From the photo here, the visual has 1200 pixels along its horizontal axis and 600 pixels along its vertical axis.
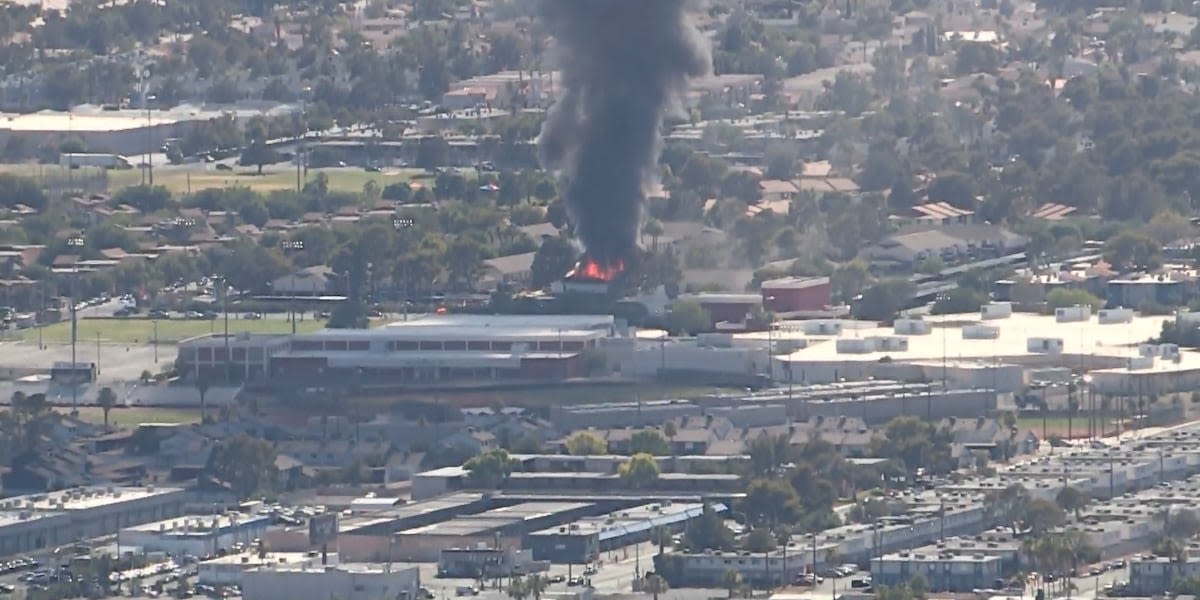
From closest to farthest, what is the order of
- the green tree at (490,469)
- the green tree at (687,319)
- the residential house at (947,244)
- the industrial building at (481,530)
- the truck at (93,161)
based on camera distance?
the industrial building at (481,530) < the green tree at (490,469) < the green tree at (687,319) < the residential house at (947,244) < the truck at (93,161)

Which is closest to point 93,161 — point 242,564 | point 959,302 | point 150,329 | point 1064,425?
point 150,329

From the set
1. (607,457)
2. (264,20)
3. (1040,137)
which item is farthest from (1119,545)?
(264,20)

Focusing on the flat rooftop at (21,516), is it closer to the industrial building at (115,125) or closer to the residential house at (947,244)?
the residential house at (947,244)

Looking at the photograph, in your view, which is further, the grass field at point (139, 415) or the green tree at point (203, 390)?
the green tree at point (203, 390)

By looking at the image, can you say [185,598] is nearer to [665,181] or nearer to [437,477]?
[437,477]

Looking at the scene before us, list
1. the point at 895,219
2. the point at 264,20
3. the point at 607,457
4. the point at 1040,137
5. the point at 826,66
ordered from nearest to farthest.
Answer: the point at 607,457 → the point at 895,219 → the point at 1040,137 → the point at 826,66 → the point at 264,20

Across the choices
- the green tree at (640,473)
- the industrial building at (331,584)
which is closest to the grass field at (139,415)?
the green tree at (640,473)

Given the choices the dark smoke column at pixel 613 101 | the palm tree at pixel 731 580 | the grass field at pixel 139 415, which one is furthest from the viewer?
the dark smoke column at pixel 613 101
